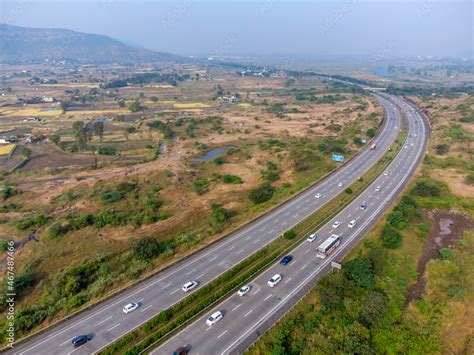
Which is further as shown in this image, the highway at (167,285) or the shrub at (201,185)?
the shrub at (201,185)

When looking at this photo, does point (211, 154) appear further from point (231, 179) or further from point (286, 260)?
point (286, 260)

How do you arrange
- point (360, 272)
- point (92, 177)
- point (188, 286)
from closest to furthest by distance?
1. point (188, 286)
2. point (360, 272)
3. point (92, 177)

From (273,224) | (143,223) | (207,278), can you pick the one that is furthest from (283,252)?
(143,223)

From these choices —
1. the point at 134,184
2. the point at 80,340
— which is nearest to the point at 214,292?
the point at 80,340

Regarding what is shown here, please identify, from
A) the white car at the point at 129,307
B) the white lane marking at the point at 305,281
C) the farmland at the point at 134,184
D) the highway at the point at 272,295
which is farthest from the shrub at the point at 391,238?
the white car at the point at 129,307

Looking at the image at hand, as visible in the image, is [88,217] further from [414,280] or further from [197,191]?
[414,280]

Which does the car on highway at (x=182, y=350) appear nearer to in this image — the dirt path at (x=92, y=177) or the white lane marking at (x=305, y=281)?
the white lane marking at (x=305, y=281)
